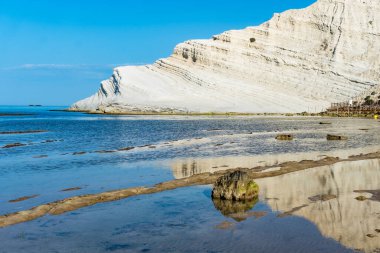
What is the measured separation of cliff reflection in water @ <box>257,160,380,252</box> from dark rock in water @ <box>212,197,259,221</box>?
58cm

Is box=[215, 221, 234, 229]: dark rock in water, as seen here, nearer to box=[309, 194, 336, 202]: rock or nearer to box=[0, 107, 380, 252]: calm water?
box=[0, 107, 380, 252]: calm water

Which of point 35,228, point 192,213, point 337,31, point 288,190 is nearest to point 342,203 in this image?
point 288,190

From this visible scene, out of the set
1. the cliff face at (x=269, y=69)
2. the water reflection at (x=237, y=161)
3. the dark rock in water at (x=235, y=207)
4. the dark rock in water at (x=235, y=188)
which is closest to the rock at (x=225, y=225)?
the dark rock in water at (x=235, y=207)

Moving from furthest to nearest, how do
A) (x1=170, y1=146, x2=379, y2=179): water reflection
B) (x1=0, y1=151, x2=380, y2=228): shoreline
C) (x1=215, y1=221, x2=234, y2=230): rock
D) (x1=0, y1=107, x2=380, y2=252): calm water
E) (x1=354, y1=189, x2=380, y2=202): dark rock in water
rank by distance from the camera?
(x1=170, y1=146, x2=379, y2=179): water reflection → (x1=354, y1=189, x2=380, y2=202): dark rock in water → (x1=0, y1=151, x2=380, y2=228): shoreline → (x1=215, y1=221, x2=234, y2=230): rock → (x1=0, y1=107, x2=380, y2=252): calm water

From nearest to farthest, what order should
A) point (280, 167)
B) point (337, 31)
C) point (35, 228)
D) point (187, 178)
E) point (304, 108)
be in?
point (35, 228)
point (187, 178)
point (280, 167)
point (304, 108)
point (337, 31)

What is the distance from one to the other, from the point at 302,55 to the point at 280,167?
293ft

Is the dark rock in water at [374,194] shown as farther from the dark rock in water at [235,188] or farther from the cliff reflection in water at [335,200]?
the dark rock in water at [235,188]

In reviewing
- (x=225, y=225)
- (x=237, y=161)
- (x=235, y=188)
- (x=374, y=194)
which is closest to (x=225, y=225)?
(x=225, y=225)

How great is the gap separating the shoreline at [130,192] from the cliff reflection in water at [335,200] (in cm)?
84

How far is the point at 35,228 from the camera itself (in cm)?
972

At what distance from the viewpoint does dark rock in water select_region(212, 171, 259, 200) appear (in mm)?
11812

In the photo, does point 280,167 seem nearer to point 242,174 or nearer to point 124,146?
point 242,174

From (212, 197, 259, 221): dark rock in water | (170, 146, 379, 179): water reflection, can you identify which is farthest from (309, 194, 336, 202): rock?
(170, 146, 379, 179): water reflection

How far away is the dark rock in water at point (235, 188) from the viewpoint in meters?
11.8
